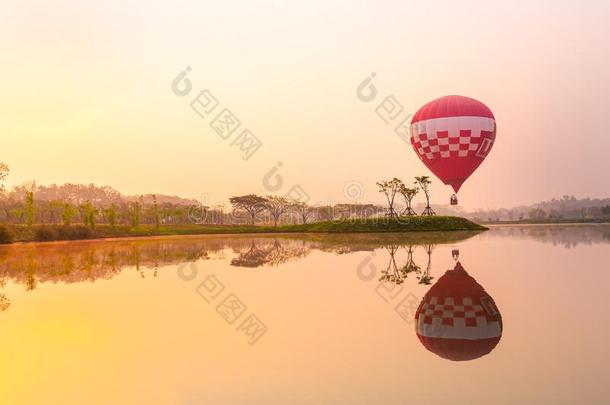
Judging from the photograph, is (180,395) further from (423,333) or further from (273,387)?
(423,333)

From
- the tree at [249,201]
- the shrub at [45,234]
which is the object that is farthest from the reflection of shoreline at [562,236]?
the tree at [249,201]

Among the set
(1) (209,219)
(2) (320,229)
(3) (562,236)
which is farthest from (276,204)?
(3) (562,236)

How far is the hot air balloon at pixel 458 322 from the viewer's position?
7.70 m

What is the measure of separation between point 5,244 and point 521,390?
54.4 meters

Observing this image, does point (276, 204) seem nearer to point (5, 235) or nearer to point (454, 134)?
point (5, 235)

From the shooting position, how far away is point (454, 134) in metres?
32.1

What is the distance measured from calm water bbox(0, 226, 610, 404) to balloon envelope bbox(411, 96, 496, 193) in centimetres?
1725

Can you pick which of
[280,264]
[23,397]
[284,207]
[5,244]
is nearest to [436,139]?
[280,264]

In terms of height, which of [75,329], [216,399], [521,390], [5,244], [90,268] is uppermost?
[5,244]

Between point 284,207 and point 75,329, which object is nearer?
point 75,329

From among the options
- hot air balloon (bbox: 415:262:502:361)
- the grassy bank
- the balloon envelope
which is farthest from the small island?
Answer: hot air balloon (bbox: 415:262:502:361)

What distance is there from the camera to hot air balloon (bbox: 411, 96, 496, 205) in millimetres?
32062

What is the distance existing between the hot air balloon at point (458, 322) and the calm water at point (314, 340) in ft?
0.11

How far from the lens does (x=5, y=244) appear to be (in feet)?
156
